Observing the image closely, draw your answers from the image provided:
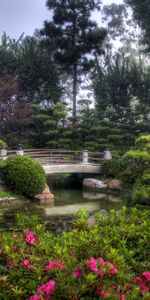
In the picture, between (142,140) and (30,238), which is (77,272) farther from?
(142,140)

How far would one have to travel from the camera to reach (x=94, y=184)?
21500 millimetres

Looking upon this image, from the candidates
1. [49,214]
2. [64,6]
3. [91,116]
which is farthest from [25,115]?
[49,214]

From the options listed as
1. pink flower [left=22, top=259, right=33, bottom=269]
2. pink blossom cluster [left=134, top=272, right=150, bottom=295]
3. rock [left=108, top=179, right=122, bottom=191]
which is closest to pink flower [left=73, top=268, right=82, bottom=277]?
pink flower [left=22, top=259, right=33, bottom=269]

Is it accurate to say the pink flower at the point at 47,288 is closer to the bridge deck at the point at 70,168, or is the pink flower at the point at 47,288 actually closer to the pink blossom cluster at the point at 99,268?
the pink blossom cluster at the point at 99,268

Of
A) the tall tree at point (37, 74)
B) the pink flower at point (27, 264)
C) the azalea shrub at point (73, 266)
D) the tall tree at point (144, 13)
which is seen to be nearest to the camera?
the azalea shrub at point (73, 266)

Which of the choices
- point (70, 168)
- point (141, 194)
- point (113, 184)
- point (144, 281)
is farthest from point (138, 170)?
point (144, 281)

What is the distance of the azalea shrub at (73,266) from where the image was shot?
2883 millimetres

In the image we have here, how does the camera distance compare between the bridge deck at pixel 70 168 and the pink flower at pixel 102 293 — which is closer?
the pink flower at pixel 102 293

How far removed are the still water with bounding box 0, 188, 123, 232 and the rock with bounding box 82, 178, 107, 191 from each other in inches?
36.8

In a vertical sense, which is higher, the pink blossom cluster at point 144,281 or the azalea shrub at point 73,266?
the azalea shrub at point 73,266

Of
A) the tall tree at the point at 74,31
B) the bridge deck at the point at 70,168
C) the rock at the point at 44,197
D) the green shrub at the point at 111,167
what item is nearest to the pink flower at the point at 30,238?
the rock at the point at 44,197

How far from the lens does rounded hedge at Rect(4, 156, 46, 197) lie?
54.9 feet

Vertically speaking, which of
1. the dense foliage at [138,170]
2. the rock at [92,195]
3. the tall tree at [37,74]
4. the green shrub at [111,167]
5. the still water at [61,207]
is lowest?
the rock at [92,195]

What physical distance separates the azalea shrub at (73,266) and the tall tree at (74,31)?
25884mm
